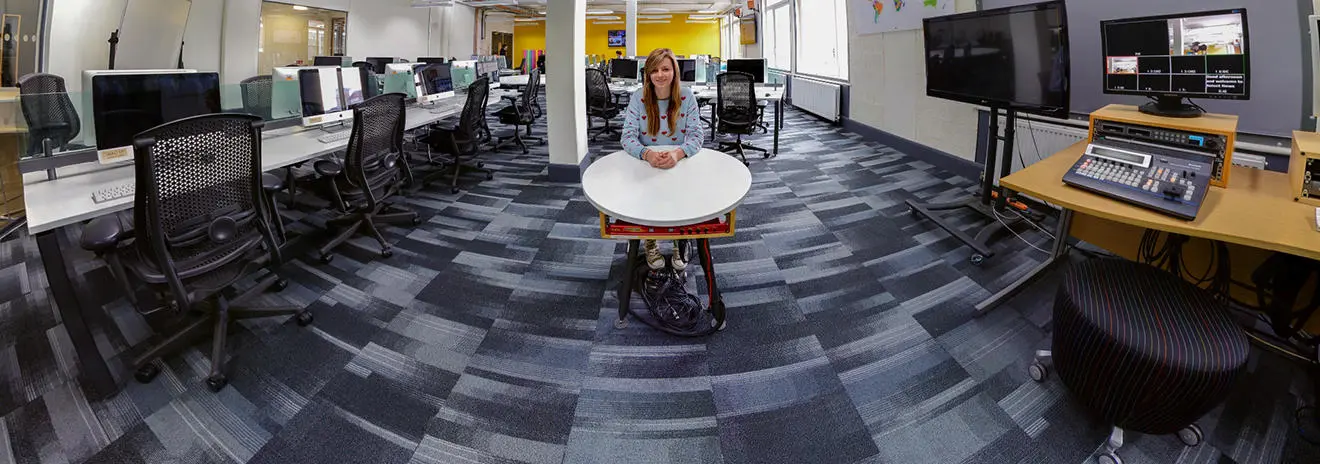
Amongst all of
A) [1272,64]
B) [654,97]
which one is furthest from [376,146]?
[1272,64]

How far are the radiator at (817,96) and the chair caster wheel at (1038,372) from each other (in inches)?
242

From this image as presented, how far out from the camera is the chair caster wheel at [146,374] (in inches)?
71.9

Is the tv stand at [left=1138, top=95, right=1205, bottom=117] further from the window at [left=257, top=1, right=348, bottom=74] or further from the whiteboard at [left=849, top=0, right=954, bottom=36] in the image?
the window at [left=257, top=1, right=348, bottom=74]

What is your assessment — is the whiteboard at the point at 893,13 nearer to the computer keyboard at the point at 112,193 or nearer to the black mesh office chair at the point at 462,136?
the black mesh office chair at the point at 462,136

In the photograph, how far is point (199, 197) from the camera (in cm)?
178

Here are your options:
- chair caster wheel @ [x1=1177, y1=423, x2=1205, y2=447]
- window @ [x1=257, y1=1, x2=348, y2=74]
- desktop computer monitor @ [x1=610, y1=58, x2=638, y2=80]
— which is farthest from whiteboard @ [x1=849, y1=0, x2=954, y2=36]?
window @ [x1=257, y1=1, x2=348, y2=74]

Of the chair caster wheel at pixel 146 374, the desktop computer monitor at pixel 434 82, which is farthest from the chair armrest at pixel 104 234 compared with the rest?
the desktop computer monitor at pixel 434 82

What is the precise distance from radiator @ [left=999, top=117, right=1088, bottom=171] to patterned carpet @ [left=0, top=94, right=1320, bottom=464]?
702 mm

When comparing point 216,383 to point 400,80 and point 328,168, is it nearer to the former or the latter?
point 328,168

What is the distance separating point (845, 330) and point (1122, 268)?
98 cm

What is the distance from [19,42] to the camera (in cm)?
579

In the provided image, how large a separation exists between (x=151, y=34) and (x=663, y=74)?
9.82 meters

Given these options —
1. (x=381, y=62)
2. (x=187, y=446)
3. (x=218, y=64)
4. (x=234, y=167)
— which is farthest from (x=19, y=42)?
(x=187, y=446)

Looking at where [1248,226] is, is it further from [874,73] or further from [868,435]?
[874,73]
